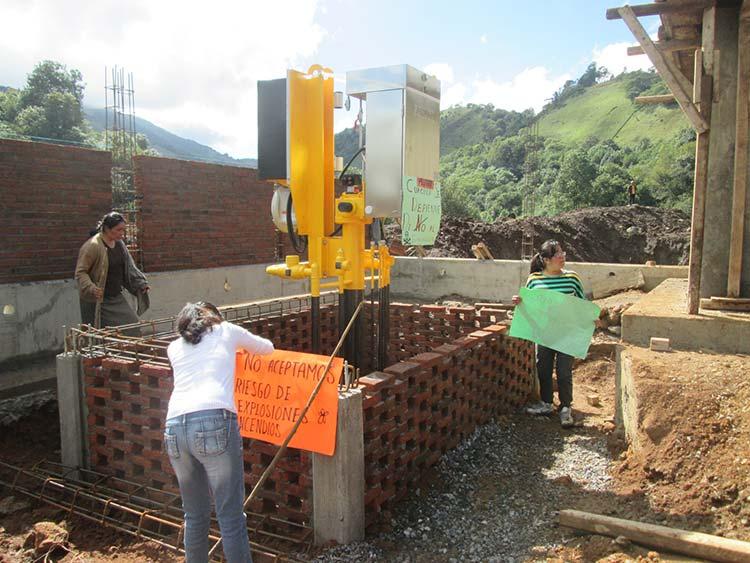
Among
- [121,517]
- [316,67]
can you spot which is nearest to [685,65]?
[316,67]

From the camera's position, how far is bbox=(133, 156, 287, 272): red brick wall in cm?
847

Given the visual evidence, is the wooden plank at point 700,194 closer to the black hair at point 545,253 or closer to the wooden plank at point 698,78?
the wooden plank at point 698,78

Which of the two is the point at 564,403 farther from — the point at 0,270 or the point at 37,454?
the point at 0,270

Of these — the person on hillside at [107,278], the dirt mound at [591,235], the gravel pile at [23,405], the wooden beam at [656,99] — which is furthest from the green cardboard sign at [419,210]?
the dirt mound at [591,235]

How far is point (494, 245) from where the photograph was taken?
20.9 metres

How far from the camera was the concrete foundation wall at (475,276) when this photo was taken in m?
10.9

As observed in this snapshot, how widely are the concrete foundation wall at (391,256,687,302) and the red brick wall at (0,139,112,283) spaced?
23.0ft

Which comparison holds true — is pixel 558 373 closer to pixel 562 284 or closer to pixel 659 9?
pixel 562 284

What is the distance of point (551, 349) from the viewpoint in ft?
17.4

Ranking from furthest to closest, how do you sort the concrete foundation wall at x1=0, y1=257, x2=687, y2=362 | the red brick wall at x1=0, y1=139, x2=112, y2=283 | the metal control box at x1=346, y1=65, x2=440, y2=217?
the red brick wall at x1=0, y1=139, x2=112, y2=283 < the concrete foundation wall at x1=0, y1=257, x2=687, y2=362 < the metal control box at x1=346, y1=65, x2=440, y2=217

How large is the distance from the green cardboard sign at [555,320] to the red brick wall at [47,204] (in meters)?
5.69

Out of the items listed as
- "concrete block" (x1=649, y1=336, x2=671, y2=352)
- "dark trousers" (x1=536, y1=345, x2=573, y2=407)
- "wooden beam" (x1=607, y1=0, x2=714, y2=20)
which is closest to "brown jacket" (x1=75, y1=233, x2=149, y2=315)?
"dark trousers" (x1=536, y1=345, x2=573, y2=407)

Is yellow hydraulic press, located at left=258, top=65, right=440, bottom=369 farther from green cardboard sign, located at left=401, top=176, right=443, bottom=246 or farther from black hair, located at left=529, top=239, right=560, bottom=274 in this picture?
black hair, located at left=529, top=239, right=560, bottom=274

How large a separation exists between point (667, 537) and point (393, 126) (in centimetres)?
301
